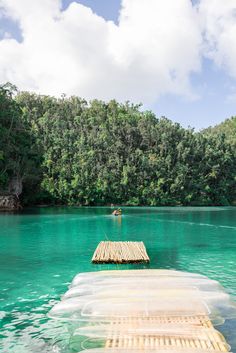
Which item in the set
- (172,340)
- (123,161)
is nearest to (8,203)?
(123,161)

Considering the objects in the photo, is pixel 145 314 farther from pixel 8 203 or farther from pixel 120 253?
pixel 8 203

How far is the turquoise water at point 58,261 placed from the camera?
358 inches

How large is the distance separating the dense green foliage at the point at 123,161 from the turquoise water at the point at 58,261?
35.2 m

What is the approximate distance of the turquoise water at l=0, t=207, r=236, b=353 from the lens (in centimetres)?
910

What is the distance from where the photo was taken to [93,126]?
76.6 metres

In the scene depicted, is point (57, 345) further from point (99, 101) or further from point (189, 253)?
point (99, 101)

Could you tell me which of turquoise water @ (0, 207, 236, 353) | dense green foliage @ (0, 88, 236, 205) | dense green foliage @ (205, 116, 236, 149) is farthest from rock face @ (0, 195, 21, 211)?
dense green foliage @ (205, 116, 236, 149)

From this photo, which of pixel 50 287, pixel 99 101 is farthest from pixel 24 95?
pixel 50 287

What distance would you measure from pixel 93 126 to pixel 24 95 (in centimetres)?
1669

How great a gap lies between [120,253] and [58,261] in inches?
103

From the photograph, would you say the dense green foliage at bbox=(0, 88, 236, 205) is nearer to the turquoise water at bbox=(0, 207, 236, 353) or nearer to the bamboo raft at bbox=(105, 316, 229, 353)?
the turquoise water at bbox=(0, 207, 236, 353)

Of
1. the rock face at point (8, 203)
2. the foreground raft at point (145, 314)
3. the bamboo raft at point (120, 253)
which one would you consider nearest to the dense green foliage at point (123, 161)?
the rock face at point (8, 203)

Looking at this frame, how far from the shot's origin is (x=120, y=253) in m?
17.5

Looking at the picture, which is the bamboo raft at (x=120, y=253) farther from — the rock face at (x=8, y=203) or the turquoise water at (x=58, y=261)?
the rock face at (x=8, y=203)
